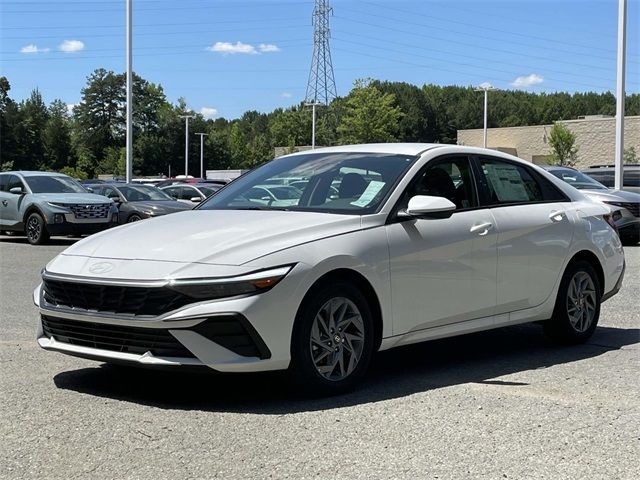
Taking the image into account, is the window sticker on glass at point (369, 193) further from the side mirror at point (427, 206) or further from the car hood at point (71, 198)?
the car hood at point (71, 198)

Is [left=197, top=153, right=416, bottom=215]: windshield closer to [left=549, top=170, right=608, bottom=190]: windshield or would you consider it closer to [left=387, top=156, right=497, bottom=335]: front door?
[left=387, top=156, right=497, bottom=335]: front door

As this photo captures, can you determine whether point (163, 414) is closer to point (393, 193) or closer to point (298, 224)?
point (298, 224)

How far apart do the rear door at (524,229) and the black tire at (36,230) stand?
513 inches

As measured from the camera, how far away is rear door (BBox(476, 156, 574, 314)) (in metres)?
6.10

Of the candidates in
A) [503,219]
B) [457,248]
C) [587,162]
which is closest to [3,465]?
[457,248]

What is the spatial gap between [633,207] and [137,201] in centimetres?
1176

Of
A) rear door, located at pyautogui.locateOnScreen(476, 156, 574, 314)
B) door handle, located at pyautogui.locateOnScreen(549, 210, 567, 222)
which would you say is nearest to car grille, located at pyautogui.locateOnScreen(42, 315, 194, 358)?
rear door, located at pyautogui.locateOnScreen(476, 156, 574, 314)

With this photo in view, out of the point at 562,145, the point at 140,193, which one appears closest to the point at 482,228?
the point at 140,193

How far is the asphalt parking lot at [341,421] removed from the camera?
3762mm

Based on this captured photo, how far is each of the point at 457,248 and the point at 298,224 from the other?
51.7 inches

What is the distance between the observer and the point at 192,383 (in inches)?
210

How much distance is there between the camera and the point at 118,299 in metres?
4.63

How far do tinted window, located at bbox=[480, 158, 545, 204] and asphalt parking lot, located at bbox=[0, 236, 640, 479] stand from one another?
1287mm

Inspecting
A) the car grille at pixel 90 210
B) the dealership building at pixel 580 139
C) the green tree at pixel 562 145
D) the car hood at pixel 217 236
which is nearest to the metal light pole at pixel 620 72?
the car grille at pixel 90 210
